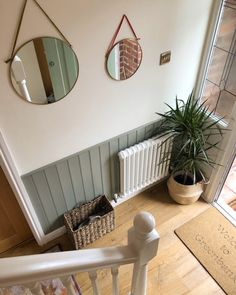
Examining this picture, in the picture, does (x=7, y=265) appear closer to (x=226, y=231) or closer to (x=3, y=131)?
(x=3, y=131)

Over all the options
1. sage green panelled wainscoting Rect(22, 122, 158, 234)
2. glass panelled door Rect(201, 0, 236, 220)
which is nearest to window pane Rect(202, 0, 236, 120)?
glass panelled door Rect(201, 0, 236, 220)

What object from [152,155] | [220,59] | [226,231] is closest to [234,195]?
[226,231]

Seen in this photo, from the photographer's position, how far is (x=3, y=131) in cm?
156

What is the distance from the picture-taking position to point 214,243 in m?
2.32

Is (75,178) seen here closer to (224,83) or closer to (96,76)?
(96,76)

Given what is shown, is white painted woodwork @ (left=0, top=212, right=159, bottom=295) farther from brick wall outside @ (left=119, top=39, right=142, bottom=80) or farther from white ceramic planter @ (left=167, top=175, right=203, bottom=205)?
white ceramic planter @ (left=167, top=175, right=203, bottom=205)

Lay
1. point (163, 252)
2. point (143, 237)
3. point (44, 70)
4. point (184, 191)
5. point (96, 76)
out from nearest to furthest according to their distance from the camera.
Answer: point (143, 237) < point (44, 70) < point (96, 76) < point (163, 252) < point (184, 191)

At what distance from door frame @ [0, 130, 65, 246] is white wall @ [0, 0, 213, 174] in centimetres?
5

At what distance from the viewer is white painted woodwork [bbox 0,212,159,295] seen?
0.72m

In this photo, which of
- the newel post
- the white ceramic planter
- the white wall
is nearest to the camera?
the newel post

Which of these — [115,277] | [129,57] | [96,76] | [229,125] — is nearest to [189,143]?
[229,125]

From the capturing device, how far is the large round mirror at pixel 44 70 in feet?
4.61

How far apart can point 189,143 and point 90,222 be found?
1053mm

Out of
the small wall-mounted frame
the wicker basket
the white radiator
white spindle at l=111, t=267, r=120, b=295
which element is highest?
the small wall-mounted frame
